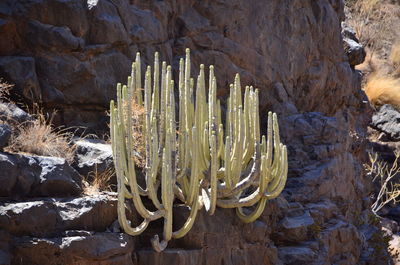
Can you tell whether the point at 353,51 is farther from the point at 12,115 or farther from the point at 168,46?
the point at 12,115

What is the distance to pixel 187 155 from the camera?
6.16 meters

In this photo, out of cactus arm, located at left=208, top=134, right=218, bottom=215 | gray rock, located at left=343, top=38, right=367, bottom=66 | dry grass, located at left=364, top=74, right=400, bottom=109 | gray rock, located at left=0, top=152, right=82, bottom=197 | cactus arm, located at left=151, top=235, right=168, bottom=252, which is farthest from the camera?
dry grass, located at left=364, top=74, right=400, bottom=109

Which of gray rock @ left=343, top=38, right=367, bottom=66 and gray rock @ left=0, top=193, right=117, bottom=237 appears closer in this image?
gray rock @ left=0, top=193, right=117, bottom=237

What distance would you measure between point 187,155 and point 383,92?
1186 centimetres

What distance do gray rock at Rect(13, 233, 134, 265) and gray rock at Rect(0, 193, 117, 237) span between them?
0.12m

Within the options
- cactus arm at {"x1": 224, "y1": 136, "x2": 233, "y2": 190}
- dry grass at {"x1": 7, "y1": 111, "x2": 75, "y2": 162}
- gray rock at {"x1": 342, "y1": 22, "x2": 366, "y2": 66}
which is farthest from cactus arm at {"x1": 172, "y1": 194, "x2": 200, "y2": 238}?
gray rock at {"x1": 342, "y1": 22, "x2": 366, "y2": 66}

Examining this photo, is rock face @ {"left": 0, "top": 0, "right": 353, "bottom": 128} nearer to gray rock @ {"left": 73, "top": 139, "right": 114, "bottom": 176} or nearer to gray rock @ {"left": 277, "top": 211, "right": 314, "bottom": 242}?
gray rock @ {"left": 73, "top": 139, "right": 114, "bottom": 176}

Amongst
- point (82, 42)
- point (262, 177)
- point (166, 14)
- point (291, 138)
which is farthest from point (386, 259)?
point (82, 42)

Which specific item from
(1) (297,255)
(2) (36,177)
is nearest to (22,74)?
(2) (36,177)

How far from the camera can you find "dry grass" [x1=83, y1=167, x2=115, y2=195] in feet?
19.6

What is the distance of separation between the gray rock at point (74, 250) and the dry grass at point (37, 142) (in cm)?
109

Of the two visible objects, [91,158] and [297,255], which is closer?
[91,158]

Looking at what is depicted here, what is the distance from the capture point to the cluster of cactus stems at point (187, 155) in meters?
5.64

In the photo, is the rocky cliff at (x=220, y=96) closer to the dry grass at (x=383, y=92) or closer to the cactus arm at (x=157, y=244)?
the cactus arm at (x=157, y=244)
